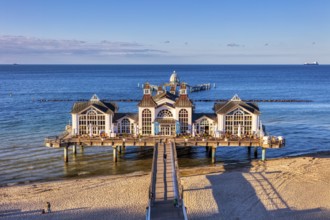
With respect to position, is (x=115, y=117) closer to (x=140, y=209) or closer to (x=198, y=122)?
(x=198, y=122)

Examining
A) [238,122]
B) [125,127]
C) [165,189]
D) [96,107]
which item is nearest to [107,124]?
[125,127]

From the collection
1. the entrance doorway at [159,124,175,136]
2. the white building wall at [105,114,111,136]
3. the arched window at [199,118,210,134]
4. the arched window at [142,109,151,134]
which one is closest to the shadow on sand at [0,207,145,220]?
the white building wall at [105,114,111,136]

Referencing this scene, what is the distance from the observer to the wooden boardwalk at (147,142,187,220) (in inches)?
1045

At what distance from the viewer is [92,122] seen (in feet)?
153

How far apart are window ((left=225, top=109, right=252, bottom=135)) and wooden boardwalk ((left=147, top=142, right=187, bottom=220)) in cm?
894

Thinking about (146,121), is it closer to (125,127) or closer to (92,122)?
(125,127)

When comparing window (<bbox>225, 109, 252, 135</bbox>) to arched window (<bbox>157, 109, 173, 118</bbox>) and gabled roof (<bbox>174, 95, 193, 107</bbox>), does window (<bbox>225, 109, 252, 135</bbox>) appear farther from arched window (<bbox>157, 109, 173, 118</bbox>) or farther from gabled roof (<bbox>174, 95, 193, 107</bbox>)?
arched window (<bbox>157, 109, 173, 118</bbox>)

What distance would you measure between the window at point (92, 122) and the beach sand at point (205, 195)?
8.84m

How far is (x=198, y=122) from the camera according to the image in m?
46.6

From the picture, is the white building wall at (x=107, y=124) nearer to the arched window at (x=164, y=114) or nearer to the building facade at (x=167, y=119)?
the building facade at (x=167, y=119)

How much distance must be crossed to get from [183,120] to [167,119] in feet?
5.95

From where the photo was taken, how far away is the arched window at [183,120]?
45.9m

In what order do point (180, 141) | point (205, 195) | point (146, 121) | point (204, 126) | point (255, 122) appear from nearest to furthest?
point (205, 195) → point (180, 141) → point (255, 122) → point (146, 121) → point (204, 126)

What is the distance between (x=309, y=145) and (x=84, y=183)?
1199 inches
